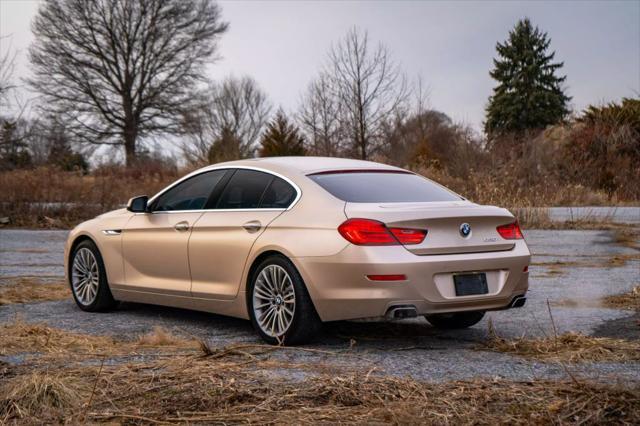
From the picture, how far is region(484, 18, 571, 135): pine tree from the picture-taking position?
57.2m

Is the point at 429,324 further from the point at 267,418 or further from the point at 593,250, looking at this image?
the point at 593,250

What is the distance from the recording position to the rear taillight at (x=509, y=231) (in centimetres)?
635

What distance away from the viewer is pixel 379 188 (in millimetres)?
6504

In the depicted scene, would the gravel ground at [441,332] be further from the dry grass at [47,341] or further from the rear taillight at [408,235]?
the rear taillight at [408,235]

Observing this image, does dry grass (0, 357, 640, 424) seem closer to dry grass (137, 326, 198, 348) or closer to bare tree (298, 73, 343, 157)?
dry grass (137, 326, 198, 348)

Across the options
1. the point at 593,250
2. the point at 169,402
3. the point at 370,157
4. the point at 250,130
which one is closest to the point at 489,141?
the point at 370,157

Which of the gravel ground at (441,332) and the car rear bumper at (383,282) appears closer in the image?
the gravel ground at (441,332)

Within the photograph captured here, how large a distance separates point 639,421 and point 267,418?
1.66 meters

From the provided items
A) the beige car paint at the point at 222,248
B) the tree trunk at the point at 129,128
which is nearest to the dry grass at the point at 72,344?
the beige car paint at the point at 222,248

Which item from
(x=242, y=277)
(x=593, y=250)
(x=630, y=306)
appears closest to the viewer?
(x=242, y=277)

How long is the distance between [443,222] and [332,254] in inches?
31.3

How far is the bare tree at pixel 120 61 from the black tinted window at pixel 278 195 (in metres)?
38.9

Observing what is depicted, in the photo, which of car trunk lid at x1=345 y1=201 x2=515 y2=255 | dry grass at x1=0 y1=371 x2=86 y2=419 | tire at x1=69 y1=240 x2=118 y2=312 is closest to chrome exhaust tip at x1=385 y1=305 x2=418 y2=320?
car trunk lid at x1=345 y1=201 x2=515 y2=255

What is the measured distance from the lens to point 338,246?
585cm
